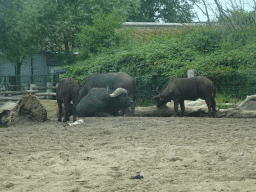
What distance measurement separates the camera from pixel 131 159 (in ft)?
16.8

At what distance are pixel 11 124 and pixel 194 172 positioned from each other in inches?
263

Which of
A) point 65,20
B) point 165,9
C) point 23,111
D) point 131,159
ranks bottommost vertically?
point 131,159

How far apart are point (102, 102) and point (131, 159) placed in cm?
621

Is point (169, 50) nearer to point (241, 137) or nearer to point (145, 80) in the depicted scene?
point (145, 80)

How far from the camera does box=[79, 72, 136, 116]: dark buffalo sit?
1176cm

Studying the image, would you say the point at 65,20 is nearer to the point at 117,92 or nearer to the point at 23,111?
the point at 117,92

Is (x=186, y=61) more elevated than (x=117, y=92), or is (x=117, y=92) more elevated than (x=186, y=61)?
(x=186, y=61)

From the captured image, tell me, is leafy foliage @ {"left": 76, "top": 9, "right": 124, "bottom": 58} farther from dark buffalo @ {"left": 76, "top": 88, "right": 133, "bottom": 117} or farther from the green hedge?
dark buffalo @ {"left": 76, "top": 88, "right": 133, "bottom": 117}

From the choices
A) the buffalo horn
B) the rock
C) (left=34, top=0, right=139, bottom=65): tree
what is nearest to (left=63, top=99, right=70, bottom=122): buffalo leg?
the rock

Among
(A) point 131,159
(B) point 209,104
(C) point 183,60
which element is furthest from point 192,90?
(A) point 131,159

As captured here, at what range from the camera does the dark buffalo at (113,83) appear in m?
11.8

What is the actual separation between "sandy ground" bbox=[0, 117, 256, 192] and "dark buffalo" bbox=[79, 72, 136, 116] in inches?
141

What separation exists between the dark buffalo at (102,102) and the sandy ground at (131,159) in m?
2.89

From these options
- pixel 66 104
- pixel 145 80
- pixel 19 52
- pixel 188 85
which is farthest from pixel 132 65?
pixel 19 52
